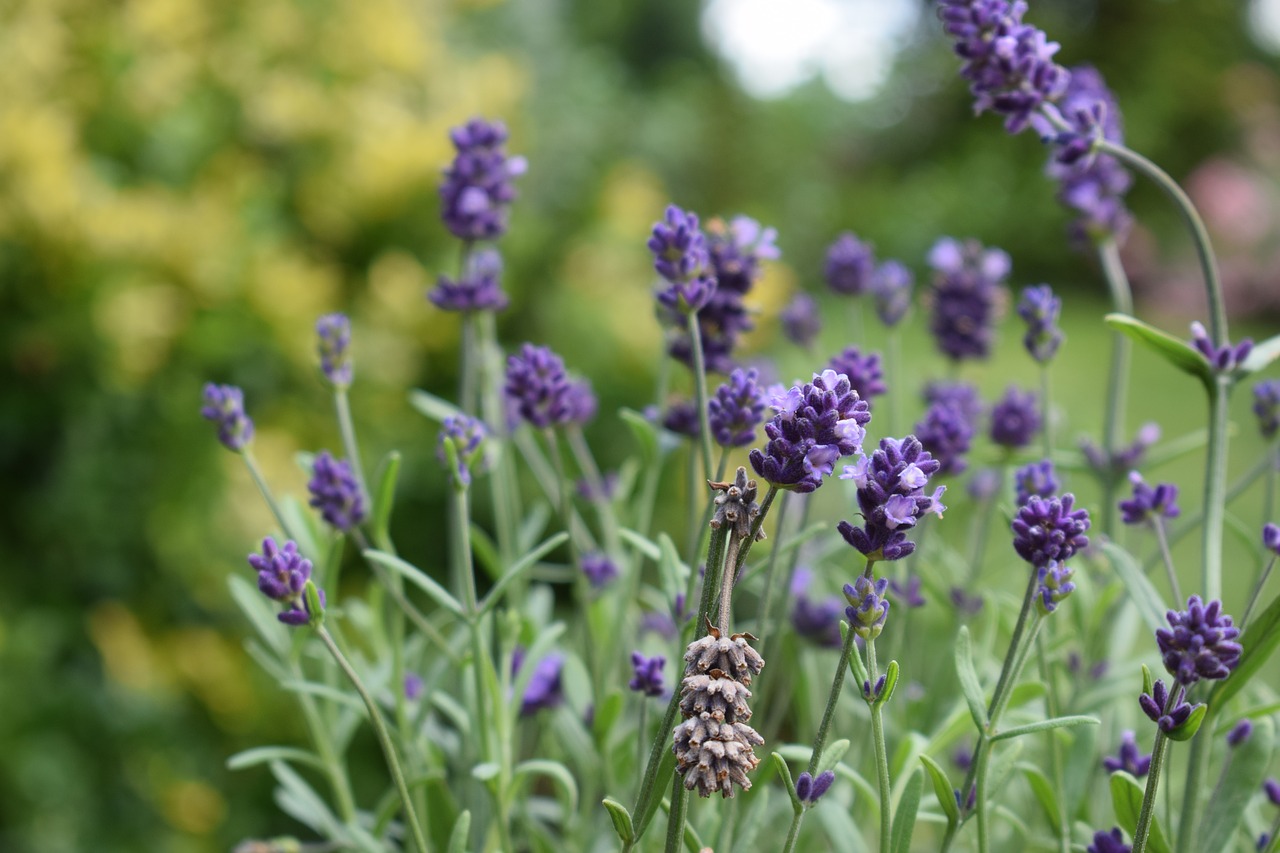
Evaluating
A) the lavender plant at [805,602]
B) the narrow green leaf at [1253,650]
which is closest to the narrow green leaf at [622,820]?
the lavender plant at [805,602]

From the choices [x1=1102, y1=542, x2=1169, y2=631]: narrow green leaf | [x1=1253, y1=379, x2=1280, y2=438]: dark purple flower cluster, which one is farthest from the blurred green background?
[x1=1102, y1=542, x2=1169, y2=631]: narrow green leaf

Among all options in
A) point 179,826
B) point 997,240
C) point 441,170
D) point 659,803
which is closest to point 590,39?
point 997,240

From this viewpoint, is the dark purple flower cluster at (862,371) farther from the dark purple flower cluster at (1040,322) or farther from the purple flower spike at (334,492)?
the purple flower spike at (334,492)

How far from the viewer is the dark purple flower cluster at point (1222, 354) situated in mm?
747

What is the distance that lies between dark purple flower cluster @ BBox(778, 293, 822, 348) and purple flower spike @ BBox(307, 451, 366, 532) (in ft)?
1.71

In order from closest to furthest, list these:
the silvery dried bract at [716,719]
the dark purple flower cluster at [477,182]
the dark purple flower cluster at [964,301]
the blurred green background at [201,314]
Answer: the silvery dried bract at [716,719]
the dark purple flower cluster at [477,182]
the dark purple flower cluster at [964,301]
the blurred green background at [201,314]

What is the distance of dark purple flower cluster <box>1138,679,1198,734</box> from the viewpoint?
0.56m

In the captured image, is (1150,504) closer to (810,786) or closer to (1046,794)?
(1046,794)

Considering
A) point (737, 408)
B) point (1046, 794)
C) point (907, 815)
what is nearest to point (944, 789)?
point (907, 815)

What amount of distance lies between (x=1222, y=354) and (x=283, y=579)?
62cm

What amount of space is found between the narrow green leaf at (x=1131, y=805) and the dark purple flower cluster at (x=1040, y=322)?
38cm

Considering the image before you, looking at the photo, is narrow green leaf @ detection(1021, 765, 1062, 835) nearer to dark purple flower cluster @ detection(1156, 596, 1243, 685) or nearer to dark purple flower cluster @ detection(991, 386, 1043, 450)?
dark purple flower cluster @ detection(1156, 596, 1243, 685)

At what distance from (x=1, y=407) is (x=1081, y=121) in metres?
2.27

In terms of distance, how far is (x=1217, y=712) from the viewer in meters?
0.69
